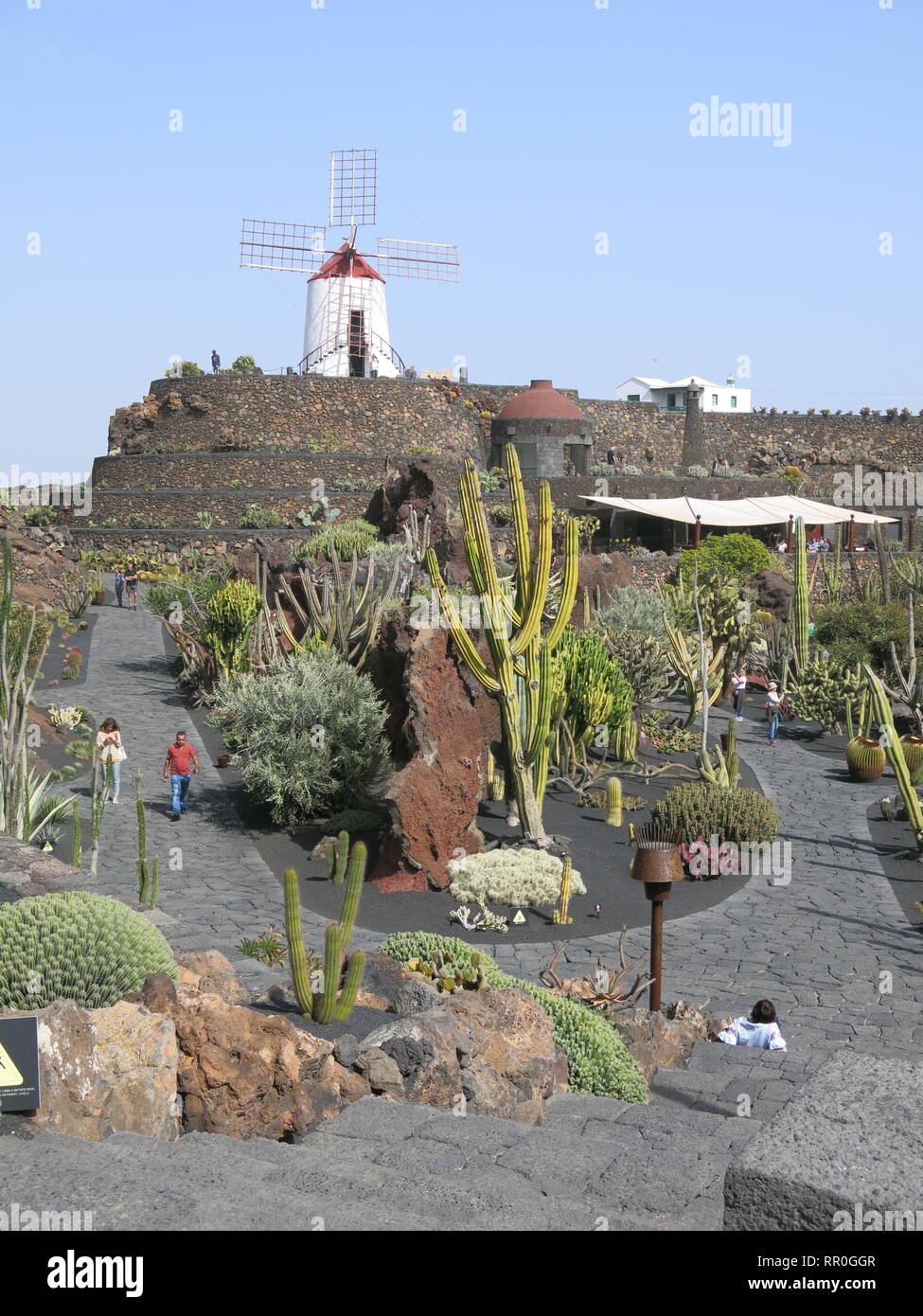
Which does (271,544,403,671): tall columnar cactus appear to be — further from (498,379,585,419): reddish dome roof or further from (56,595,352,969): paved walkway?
(498,379,585,419): reddish dome roof

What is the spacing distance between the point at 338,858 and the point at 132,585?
2301cm

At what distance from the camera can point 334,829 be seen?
1301 centimetres

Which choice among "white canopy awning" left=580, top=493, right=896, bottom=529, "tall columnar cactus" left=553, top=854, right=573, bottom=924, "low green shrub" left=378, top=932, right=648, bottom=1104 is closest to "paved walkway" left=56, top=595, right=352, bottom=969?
"tall columnar cactus" left=553, top=854, right=573, bottom=924

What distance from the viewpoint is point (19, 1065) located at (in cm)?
451

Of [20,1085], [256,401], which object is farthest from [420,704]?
[256,401]

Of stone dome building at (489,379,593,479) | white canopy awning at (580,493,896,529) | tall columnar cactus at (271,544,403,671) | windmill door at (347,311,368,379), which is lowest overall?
tall columnar cactus at (271,544,403,671)

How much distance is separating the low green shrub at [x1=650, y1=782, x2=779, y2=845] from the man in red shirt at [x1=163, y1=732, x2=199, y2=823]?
4657mm

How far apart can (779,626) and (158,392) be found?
25.3 m

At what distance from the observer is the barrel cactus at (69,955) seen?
602 centimetres

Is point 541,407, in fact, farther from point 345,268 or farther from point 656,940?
point 656,940

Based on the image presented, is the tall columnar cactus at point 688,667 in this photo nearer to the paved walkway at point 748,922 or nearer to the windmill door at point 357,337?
the paved walkway at point 748,922

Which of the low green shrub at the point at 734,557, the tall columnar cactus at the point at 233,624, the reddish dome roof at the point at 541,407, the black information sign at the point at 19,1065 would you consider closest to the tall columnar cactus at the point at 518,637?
the tall columnar cactus at the point at 233,624

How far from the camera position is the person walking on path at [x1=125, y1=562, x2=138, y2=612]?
100 ft

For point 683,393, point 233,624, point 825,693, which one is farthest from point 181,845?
point 683,393
